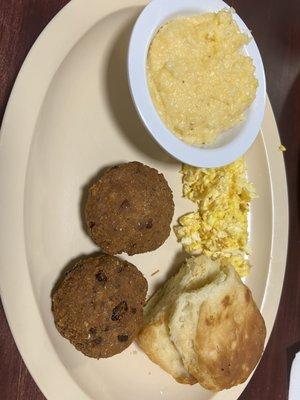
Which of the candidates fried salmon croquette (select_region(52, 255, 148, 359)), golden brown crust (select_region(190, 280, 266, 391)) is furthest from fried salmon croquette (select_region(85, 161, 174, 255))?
golden brown crust (select_region(190, 280, 266, 391))

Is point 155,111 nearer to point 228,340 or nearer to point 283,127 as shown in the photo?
point 228,340

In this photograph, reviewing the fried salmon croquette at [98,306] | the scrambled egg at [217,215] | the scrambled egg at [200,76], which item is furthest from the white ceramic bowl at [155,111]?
the fried salmon croquette at [98,306]

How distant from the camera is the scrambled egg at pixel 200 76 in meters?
1.65

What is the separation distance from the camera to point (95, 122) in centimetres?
179

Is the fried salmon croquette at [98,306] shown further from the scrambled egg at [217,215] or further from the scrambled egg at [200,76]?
the scrambled egg at [200,76]

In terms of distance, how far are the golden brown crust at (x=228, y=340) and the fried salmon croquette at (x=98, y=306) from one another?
23 centimetres

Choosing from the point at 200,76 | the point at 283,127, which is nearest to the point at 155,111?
the point at 200,76

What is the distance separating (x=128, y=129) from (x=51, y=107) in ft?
0.93

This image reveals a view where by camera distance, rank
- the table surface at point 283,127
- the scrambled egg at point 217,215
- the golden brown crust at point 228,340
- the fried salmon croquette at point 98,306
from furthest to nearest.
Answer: the table surface at point 283,127 → the scrambled egg at point 217,215 → the golden brown crust at point 228,340 → the fried salmon croquette at point 98,306

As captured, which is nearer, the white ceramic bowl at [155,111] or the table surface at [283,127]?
the white ceramic bowl at [155,111]

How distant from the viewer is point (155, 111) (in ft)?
5.36

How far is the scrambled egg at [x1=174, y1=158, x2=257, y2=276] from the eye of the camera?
1.94 meters

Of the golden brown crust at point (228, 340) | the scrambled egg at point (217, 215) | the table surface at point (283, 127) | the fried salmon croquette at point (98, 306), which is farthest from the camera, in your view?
the table surface at point (283, 127)

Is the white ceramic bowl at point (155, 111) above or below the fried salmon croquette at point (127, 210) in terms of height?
above
